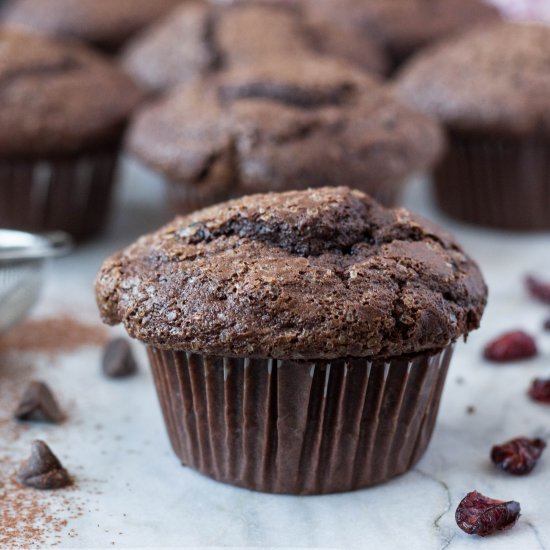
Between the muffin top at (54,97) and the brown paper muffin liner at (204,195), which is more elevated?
the muffin top at (54,97)

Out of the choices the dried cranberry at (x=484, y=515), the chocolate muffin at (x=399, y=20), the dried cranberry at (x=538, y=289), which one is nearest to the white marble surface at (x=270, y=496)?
the dried cranberry at (x=484, y=515)

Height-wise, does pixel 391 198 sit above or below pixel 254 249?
below

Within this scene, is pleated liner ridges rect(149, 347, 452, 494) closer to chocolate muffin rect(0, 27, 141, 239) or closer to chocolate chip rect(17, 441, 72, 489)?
chocolate chip rect(17, 441, 72, 489)

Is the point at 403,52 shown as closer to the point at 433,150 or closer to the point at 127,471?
the point at 433,150

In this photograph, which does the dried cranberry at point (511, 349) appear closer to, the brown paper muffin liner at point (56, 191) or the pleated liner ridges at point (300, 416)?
the pleated liner ridges at point (300, 416)

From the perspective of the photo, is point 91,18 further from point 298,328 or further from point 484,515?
point 484,515

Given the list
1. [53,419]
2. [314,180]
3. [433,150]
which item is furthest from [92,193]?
[53,419]
